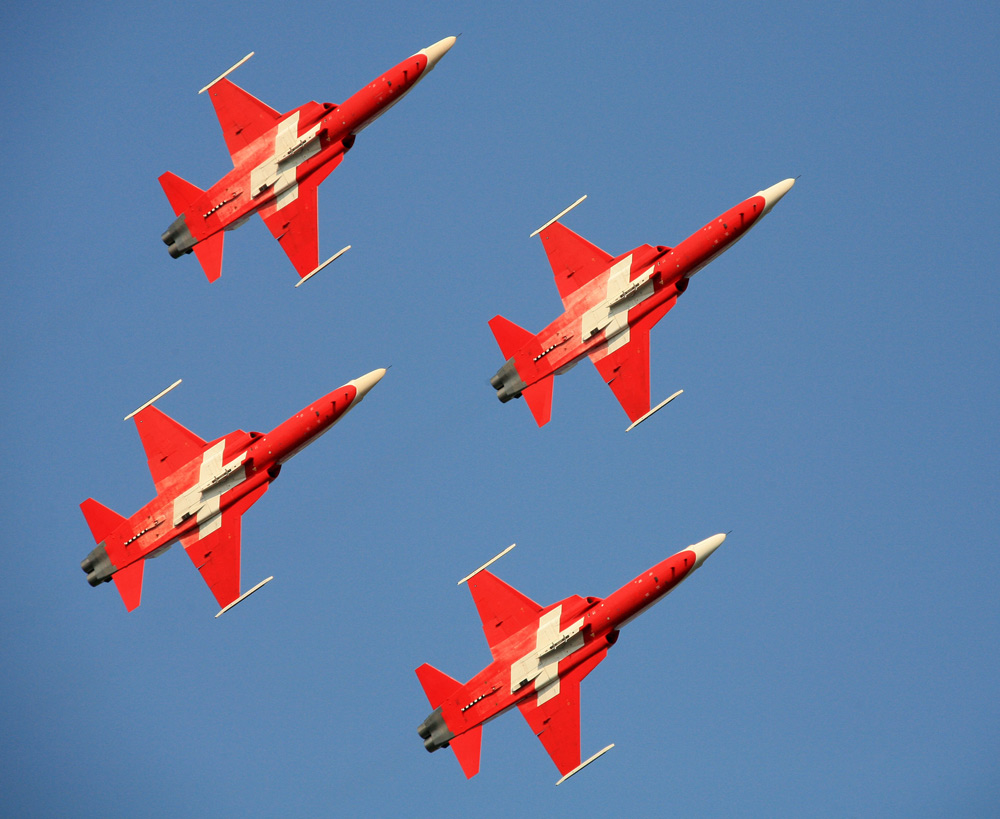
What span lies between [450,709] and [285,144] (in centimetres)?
1656

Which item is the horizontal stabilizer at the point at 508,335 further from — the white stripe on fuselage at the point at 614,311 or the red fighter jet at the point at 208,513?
the red fighter jet at the point at 208,513

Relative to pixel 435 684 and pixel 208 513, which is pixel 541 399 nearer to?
pixel 435 684

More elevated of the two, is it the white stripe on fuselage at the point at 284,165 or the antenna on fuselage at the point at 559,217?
the white stripe on fuselage at the point at 284,165

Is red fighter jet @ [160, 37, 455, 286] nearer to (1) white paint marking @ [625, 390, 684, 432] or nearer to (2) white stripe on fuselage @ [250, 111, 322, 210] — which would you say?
(2) white stripe on fuselage @ [250, 111, 322, 210]

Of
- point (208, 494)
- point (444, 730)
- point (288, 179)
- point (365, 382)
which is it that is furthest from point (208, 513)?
point (288, 179)

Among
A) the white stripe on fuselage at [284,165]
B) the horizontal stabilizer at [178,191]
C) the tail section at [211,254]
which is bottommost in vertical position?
the tail section at [211,254]

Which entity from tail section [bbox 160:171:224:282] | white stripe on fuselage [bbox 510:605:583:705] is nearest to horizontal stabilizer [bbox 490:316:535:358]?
white stripe on fuselage [bbox 510:605:583:705]

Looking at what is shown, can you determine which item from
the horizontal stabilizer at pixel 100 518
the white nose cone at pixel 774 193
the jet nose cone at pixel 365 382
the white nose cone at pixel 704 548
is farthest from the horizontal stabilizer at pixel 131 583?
the white nose cone at pixel 774 193

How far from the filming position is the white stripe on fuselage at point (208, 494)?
55.0 meters

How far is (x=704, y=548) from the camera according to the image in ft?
179

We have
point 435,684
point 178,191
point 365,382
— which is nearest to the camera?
point 435,684

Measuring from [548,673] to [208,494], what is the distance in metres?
10.7

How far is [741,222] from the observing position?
55.5 metres

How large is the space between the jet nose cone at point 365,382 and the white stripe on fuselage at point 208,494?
3601 millimetres
